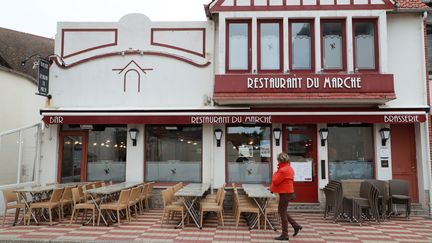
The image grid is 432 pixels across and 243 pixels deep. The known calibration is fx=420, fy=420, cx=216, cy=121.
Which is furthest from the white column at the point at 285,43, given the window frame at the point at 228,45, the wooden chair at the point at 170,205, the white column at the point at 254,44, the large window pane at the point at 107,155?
the large window pane at the point at 107,155

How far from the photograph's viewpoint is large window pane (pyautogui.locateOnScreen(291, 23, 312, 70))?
489 inches

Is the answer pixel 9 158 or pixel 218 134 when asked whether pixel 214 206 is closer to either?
pixel 218 134

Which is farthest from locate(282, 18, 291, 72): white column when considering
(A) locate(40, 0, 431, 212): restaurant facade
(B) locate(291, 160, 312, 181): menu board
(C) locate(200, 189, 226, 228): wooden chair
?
(C) locate(200, 189, 226, 228): wooden chair

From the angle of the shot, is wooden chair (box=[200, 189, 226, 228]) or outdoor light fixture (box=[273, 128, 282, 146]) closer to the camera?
wooden chair (box=[200, 189, 226, 228])

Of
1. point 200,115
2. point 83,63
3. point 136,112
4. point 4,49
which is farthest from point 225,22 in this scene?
point 4,49

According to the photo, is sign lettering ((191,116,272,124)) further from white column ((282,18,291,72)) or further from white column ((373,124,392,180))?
white column ((373,124,392,180))

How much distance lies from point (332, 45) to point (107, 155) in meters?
7.59

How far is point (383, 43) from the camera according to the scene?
11.8m

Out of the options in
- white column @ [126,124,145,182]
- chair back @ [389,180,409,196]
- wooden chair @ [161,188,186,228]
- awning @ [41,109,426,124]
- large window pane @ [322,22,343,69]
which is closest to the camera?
wooden chair @ [161,188,186,228]

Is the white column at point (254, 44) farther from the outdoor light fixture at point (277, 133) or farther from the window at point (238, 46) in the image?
the outdoor light fixture at point (277, 133)

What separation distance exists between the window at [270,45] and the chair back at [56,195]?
21.0ft

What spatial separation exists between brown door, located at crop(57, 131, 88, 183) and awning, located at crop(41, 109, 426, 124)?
3.42 feet

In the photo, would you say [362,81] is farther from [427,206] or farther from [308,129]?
[427,206]

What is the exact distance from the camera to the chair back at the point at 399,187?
37.7 ft
